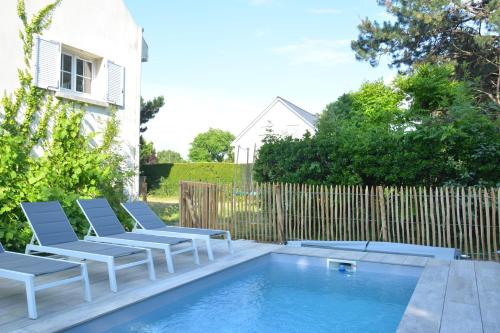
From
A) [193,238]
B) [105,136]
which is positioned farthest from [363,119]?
[193,238]

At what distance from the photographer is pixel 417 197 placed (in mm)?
8477

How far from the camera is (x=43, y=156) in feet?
30.1

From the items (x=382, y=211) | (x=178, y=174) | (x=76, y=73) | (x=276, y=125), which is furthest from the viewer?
(x=276, y=125)

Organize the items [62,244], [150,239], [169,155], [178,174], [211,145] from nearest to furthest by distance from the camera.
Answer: [62,244] → [150,239] → [178,174] → [211,145] → [169,155]

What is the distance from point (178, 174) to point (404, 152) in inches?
756

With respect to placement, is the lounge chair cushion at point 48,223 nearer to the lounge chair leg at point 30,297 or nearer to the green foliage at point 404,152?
the lounge chair leg at point 30,297

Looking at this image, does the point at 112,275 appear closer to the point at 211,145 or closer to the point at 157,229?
the point at 157,229

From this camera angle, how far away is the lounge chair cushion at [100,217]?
657 centimetres

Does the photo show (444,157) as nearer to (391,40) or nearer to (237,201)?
(237,201)

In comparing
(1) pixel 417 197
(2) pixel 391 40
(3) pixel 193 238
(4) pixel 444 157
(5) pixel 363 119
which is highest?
(2) pixel 391 40

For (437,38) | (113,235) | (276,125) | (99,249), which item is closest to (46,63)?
(113,235)

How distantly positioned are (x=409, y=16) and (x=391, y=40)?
1261mm

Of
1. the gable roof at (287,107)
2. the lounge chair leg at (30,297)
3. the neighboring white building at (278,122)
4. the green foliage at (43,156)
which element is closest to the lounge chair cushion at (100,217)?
the green foliage at (43,156)

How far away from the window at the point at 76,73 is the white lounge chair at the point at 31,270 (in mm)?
6592
